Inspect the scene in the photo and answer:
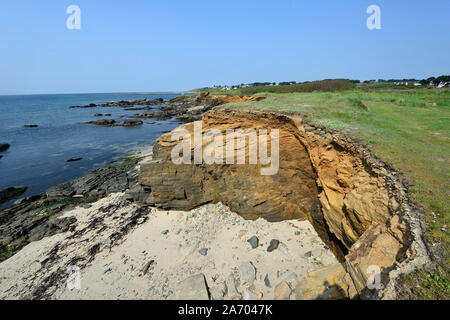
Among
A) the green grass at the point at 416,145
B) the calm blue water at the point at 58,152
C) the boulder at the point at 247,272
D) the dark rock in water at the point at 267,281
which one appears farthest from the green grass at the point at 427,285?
the calm blue water at the point at 58,152

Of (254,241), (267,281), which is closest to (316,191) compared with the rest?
(254,241)

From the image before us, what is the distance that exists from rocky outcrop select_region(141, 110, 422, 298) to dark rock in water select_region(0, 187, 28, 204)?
1164 centimetres

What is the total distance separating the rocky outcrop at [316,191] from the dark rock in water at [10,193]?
1164 centimetres

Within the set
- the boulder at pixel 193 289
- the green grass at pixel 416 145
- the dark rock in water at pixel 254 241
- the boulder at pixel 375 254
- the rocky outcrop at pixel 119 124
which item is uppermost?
the rocky outcrop at pixel 119 124

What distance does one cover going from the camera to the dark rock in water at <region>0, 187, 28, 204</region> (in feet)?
44.6

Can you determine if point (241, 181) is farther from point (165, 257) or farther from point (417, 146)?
point (417, 146)

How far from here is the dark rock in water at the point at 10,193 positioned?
13591mm

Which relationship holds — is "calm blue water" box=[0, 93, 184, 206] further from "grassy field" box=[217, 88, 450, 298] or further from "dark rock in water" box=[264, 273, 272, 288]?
"grassy field" box=[217, 88, 450, 298]

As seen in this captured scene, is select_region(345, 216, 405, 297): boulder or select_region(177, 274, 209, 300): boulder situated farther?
select_region(177, 274, 209, 300): boulder

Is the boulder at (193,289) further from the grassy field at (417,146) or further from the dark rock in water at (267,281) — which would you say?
the grassy field at (417,146)

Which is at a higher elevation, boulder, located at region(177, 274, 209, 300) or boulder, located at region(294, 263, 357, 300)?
boulder, located at region(294, 263, 357, 300)

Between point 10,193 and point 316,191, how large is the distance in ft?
69.6

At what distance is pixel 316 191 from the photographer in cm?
834

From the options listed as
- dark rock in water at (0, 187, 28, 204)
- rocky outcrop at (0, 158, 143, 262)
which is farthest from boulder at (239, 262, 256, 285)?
dark rock in water at (0, 187, 28, 204)
